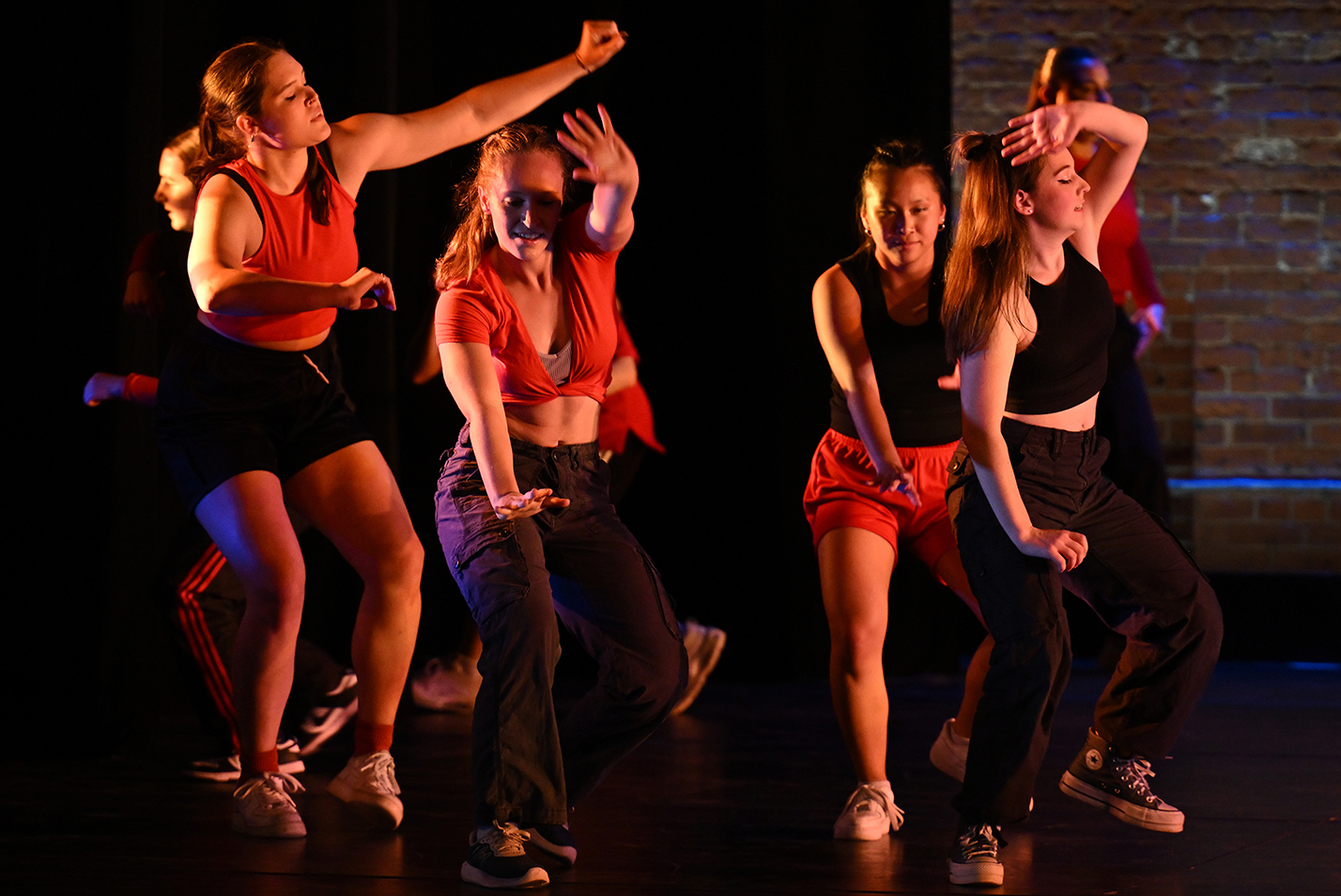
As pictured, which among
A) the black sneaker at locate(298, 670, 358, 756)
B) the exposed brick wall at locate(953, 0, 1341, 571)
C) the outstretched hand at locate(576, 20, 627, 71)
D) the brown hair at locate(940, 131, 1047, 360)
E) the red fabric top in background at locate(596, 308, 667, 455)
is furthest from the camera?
the exposed brick wall at locate(953, 0, 1341, 571)

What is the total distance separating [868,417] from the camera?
2676mm

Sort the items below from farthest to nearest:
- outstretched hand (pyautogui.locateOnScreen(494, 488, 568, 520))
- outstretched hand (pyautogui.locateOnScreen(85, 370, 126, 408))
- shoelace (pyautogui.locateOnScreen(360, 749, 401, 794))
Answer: outstretched hand (pyautogui.locateOnScreen(85, 370, 126, 408)) → shoelace (pyautogui.locateOnScreen(360, 749, 401, 794)) → outstretched hand (pyautogui.locateOnScreen(494, 488, 568, 520))

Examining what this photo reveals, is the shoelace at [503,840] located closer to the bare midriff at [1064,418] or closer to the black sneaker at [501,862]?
the black sneaker at [501,862]

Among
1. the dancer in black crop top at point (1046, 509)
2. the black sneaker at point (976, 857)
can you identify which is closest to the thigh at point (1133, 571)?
the dancer in black crop top at point (1046, 509)

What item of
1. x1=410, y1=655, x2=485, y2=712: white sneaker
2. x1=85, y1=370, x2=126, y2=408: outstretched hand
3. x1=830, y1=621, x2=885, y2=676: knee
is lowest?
x1=410, y1=655, x2=485, y2=712: white sneaker

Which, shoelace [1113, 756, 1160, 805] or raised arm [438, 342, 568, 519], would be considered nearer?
raised arm [438, 342, 568, 519]

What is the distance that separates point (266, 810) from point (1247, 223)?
151 inches

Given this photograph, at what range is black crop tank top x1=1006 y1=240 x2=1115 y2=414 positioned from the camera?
2.49 m

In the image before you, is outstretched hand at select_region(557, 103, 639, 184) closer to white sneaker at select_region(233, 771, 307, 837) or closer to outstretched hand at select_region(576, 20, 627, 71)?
outstretched hand at select_region(576, 20, 627, 71)

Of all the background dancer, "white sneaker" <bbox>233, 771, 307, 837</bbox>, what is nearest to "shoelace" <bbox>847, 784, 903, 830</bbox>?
"white sneaker" <bbox>233, 771, 307, 837</bbox>

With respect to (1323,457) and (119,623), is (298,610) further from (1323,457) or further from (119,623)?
(1323,457)

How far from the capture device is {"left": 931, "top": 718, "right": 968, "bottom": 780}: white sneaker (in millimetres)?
2936

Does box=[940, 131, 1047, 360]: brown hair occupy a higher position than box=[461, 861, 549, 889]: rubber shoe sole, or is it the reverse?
box=[940, 131, 1047, 360]: brown hair

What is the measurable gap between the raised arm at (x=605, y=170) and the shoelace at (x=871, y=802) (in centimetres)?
113
